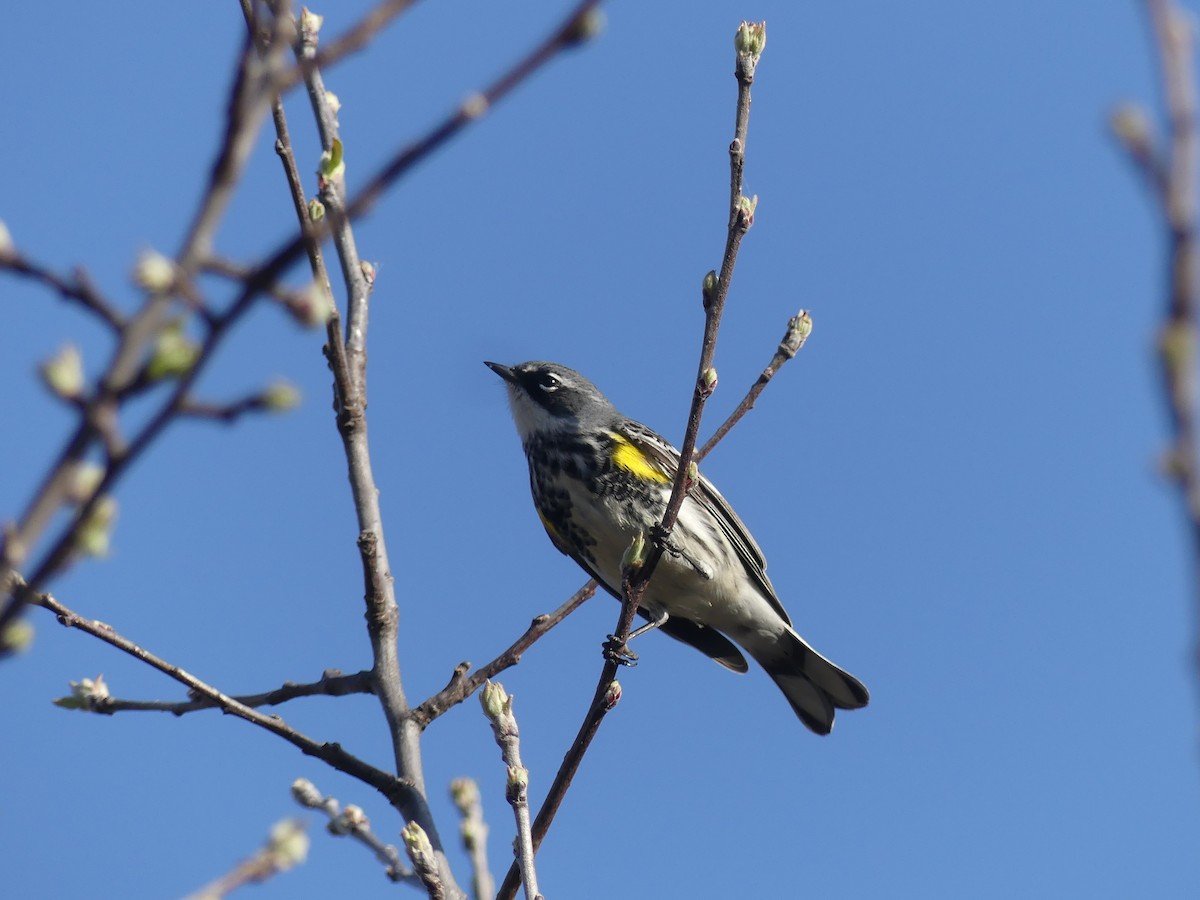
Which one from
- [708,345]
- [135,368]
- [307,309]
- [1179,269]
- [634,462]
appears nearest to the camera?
[1179,269]

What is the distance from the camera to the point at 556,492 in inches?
287

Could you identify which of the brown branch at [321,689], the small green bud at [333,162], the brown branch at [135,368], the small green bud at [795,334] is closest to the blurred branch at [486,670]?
the brown branch at [321,689]

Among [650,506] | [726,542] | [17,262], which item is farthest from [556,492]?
[17,262]

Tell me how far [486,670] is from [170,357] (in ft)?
9.76

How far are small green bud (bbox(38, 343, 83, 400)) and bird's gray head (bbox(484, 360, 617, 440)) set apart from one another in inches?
231

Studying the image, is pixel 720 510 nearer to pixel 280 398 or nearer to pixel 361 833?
pixel 361 833

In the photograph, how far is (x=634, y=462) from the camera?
7.20 meters

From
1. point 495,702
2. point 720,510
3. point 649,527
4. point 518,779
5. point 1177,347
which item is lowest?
point 1177,347

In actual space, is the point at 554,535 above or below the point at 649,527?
above

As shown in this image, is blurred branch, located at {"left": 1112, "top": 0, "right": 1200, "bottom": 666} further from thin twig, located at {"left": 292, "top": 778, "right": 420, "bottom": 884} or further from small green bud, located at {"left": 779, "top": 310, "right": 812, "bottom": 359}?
small green bud, located at {"left": 779, "top": 310, "right": 812, "bottom": 359}

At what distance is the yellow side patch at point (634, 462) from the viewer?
7107 mm

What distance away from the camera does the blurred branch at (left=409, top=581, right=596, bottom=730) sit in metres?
3.99

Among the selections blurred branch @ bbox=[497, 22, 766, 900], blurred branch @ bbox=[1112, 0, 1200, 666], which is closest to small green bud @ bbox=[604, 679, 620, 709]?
blurred branch @ bbox=[497, 22, 766, 900]

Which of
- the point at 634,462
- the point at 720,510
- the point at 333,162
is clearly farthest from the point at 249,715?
the point at 720,510
